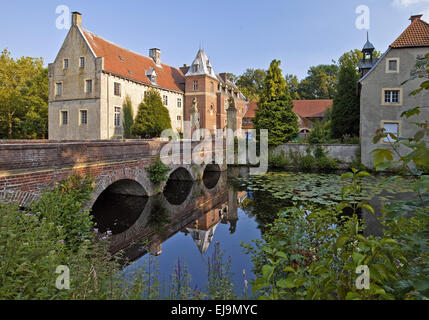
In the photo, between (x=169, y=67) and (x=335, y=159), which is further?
(x=169, y=67)

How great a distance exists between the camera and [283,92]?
24.5 meters

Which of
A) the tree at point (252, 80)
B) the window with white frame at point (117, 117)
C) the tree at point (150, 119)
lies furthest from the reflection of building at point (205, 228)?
the tree at point (252, 80)

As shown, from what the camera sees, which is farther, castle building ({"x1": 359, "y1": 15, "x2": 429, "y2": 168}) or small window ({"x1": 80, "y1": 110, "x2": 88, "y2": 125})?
small window ({"x1": 80, "y1": 110, "x2": 88, "y2": 125})

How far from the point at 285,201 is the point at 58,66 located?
2570 centimetres

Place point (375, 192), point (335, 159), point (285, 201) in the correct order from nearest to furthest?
point (285, 201) < point (375, 192) < point (335, 159)

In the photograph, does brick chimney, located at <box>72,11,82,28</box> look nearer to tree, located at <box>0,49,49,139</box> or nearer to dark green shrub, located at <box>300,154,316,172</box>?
tree, located at <box>0,49,49,139</box>

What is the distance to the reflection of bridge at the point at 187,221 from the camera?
756 centimetres

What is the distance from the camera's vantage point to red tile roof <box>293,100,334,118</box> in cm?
4025

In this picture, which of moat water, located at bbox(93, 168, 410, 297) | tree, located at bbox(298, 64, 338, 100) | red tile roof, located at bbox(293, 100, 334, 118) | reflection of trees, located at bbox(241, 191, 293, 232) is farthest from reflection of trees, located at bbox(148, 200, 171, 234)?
tree, located at bbox(298, 64, 338, 100)

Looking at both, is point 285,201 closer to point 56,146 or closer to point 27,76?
point 56,146

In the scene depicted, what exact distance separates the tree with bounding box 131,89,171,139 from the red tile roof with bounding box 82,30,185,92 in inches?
109

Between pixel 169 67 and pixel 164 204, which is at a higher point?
pixel 169 67
